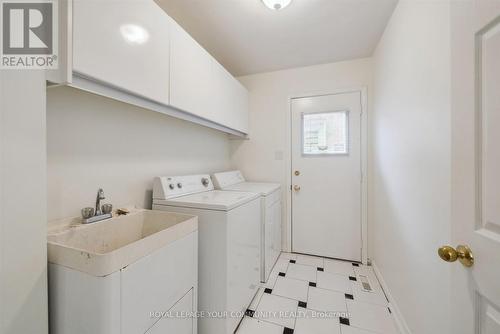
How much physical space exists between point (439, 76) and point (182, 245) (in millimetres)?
1619

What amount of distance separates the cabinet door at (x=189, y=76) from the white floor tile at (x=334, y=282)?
200 cm

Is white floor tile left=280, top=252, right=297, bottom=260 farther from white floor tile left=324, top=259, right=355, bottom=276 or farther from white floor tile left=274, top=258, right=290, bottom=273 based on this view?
white floor tile left=324, top=259, right=355, bottom=276

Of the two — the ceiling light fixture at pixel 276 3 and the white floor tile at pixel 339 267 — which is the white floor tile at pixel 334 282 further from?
the ceiling light fixture at pixel 276 3

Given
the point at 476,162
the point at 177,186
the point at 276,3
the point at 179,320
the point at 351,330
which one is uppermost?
the point at 276,3

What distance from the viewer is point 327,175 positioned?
2551 millimetres

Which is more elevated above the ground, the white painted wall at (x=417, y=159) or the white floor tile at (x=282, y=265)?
the white painted wall at (x=417, y=159)

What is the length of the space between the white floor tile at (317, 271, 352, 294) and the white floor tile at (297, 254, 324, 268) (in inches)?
7.0

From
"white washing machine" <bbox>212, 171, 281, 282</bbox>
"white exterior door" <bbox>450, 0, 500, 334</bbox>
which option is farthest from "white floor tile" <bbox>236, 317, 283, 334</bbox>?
"white exterior door" <bbox>450, 0, 500, 334</bbox>

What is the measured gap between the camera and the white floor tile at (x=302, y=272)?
2125 mm

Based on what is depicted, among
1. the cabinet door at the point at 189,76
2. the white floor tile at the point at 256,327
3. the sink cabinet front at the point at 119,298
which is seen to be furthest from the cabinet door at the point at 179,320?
the cabinet door at the point at 189,76

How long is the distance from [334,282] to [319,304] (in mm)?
414

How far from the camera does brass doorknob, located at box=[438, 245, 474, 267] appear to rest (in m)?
0.59

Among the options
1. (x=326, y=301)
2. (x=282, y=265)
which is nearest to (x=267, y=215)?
(x=282, y=265)

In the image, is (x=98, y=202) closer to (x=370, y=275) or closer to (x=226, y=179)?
(x=226, y=179)
